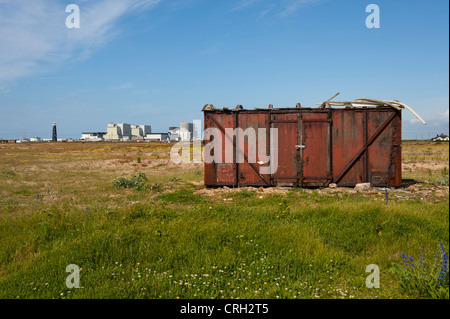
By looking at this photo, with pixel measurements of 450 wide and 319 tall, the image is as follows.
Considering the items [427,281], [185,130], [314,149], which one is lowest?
[427,281]

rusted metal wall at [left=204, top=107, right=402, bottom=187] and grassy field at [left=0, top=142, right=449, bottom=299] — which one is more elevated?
rusted metal wall at [left=204, top=107, right=402, bottom=187]

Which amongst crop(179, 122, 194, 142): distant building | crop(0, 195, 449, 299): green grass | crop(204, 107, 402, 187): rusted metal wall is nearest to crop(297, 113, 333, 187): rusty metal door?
crop(204, 107, 402, 187): rusted metal wall

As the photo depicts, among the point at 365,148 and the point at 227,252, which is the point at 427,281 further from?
the point at 365,148

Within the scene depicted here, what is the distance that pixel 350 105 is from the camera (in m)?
12.4

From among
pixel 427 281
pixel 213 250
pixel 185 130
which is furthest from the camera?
pixel 185 130

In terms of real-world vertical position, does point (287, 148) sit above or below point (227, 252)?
above

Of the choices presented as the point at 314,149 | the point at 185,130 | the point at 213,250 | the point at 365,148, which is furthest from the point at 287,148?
the point at 185,130

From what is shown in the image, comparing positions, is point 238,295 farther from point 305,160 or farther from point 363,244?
point 305,160

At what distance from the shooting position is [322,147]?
481 inches

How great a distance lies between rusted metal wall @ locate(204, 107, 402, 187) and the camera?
12.0 m

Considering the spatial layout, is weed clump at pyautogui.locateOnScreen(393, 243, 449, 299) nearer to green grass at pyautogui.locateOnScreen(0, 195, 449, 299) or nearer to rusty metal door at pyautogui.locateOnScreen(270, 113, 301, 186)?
green grass at pyautogui.locateOnScreen(0, 195, 449, 299)

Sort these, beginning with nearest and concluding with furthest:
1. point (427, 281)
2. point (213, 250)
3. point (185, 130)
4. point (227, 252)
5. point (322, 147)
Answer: point (427, 281) → point (227, 252) → point (213, 250) → point (322, 147) → point (185, 130)

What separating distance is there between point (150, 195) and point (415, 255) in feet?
29.2

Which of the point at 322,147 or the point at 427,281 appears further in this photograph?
the point at 322,147
